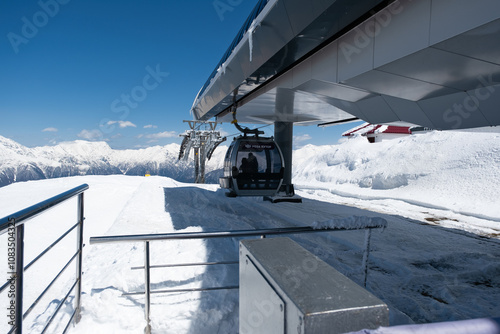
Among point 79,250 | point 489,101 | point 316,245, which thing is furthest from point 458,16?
point 79,250

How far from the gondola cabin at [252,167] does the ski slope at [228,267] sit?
32.5 inches

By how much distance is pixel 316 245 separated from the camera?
5.47 metres

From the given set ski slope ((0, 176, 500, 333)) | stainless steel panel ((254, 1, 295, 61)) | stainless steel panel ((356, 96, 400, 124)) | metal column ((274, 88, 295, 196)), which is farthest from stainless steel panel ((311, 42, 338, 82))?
metal column ((274, 88, 295, 196))

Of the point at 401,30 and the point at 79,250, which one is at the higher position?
the point at 401,30

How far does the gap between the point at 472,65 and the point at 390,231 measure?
409 cm

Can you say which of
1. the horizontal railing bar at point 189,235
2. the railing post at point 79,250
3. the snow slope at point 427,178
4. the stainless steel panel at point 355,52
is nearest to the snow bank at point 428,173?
the snow slope at point 427,178

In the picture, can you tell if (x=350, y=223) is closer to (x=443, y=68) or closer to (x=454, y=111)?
(x=443, y=68)

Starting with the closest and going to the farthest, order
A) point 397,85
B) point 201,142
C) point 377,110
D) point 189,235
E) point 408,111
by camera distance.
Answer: point 189,235, point 397,85, point 408,111, point 377,110, point 201,142

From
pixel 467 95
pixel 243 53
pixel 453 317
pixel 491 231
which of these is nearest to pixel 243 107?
pixel 243 53

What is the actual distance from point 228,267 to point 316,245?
208 cm

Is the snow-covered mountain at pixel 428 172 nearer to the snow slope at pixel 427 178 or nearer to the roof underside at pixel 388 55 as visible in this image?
the snow slope at pixel 427 178

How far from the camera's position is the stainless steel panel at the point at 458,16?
9.48ft

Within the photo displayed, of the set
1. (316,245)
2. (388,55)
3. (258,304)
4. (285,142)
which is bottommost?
(316,245)

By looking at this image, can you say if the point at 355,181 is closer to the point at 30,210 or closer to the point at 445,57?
the point at 445,57
